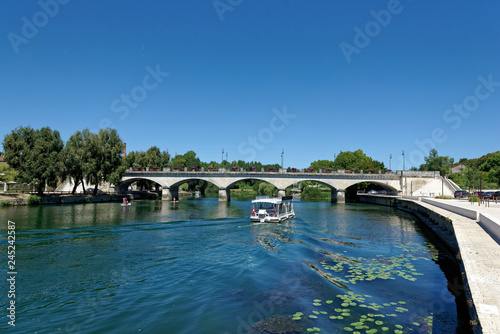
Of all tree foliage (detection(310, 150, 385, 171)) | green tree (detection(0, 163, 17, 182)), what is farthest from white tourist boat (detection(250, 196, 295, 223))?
tree foliage (detection(310, 150, 385, 171))

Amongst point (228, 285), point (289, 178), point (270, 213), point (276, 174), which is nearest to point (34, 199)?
point (270, 213)

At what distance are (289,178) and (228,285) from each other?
6280cm

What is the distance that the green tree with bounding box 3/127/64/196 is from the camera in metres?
55.2

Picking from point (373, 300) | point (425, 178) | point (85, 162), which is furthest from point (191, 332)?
point (425, 178)

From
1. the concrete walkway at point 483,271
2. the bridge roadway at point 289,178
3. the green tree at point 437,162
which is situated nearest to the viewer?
the concrete walkway at point 483,271

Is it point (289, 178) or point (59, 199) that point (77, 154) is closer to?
point (59, 199)

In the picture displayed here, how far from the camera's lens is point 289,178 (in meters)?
76.2

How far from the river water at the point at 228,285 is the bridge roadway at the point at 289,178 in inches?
1970

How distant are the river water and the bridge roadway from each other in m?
50.0

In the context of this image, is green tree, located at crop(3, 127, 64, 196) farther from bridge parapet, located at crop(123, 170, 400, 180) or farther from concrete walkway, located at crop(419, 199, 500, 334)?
concrete walkway, located at crop(419, 199, 500, 334)

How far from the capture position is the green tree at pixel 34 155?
5522 centimetres

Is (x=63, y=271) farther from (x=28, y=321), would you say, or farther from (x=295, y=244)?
(x=295, y=244)

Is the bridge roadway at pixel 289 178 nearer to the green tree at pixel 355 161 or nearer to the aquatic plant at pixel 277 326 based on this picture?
the green tree at pixel 355 161

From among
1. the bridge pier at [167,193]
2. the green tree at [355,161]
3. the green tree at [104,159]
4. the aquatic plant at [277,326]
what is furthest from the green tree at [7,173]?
the green tree at [355,161]
